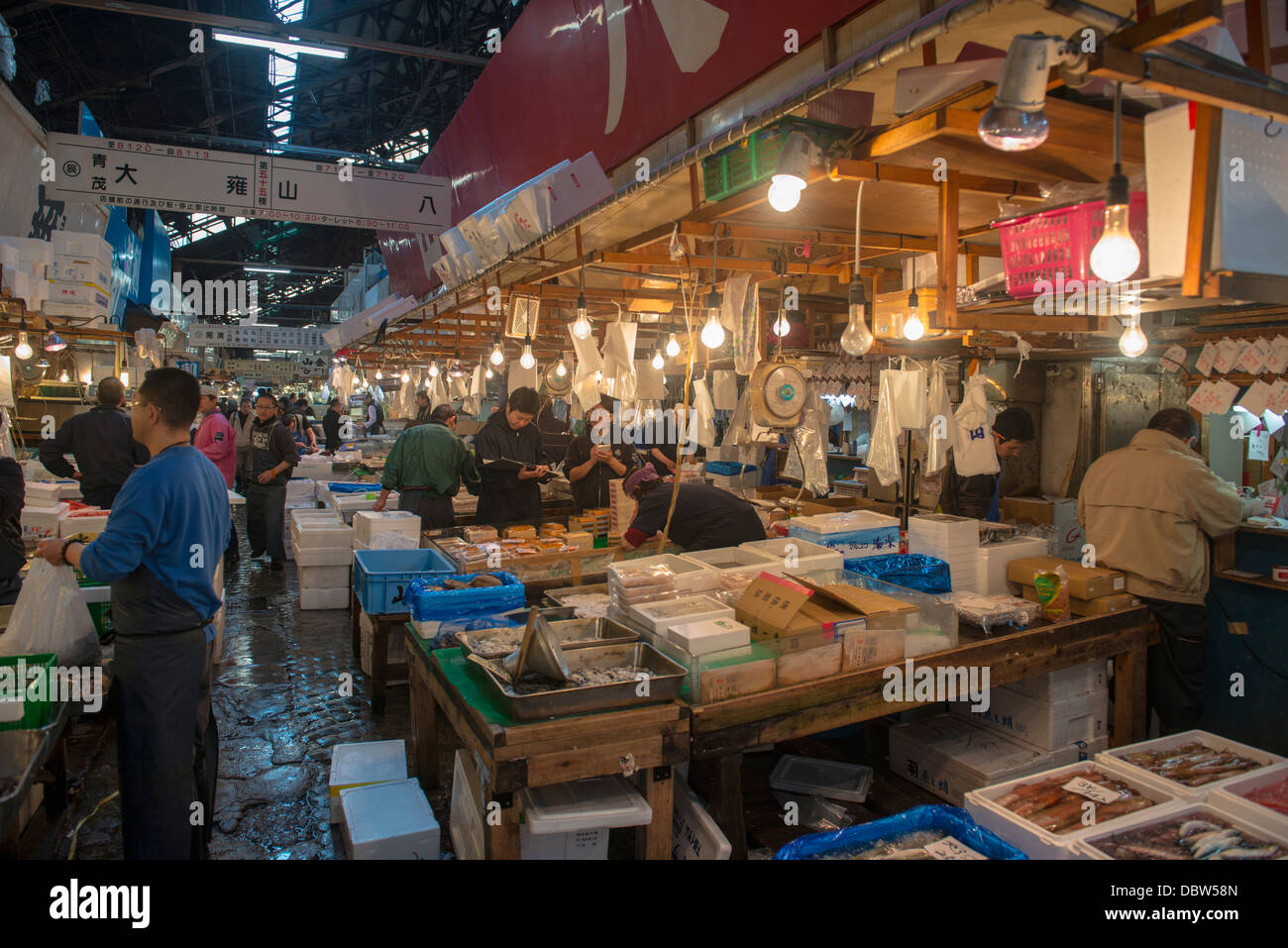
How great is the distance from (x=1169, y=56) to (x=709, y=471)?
9.21 metres

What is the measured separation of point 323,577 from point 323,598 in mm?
241

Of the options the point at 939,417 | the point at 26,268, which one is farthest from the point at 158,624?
the point at 26,268

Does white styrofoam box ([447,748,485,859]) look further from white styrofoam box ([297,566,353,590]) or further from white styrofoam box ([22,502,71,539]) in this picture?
white styrofoam box ([297,566,353,590])

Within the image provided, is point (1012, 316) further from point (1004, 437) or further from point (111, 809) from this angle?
point (111, 809)

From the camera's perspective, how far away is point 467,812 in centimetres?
334

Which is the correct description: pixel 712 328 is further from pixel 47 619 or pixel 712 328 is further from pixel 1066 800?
pixel 47 619

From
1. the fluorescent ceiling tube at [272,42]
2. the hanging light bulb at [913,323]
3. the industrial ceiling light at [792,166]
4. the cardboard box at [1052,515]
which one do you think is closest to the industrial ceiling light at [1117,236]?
the industrial ceiling light at [792,166]

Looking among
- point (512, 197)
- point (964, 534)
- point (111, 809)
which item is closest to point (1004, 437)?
point (964, 534)

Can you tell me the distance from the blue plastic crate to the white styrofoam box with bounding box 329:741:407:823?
1131 millimetres

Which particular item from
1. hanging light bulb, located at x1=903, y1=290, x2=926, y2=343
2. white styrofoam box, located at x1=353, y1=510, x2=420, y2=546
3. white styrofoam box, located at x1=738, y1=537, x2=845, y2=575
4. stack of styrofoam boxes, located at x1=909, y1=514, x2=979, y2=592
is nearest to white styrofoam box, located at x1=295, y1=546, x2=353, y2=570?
white styrofoam box, located at x1=353, y1=510, x2=420, y2=546

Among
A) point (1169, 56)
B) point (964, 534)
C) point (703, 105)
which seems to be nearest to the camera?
point (1169, 56)

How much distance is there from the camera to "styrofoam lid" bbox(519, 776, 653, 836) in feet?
9.09
